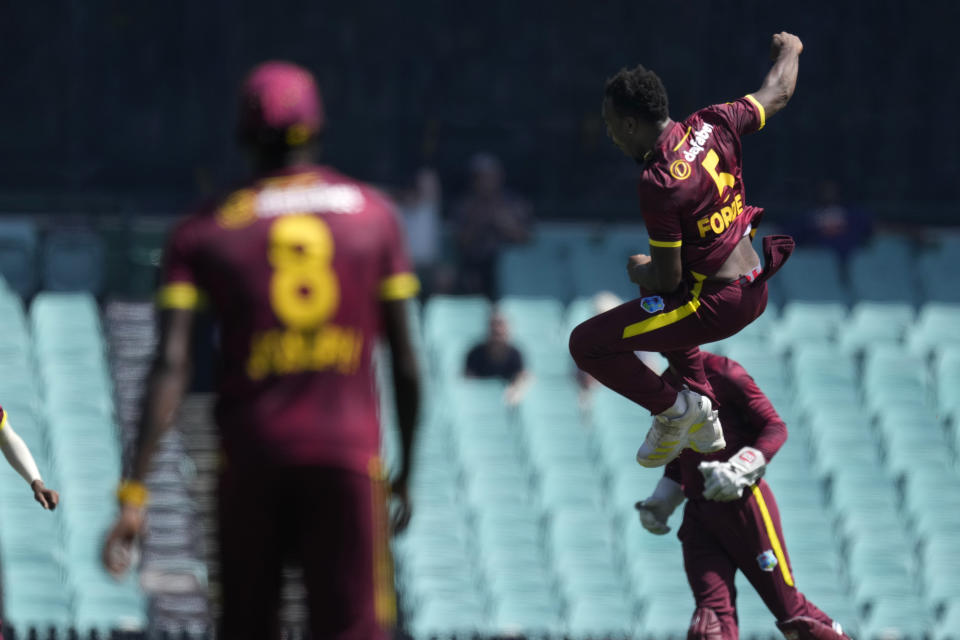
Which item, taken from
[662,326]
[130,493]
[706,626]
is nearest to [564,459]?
[706,626]

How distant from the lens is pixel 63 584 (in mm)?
14406

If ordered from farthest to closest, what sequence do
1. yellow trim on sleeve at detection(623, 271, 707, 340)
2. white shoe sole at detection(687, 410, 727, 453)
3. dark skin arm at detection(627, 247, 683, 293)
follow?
white shoe sole at detection(687, 410, 727, 453), yellow trim on sleeve at detection(623, 271, 707, 340), dark skin arm at detection(627, 247, 683, 293)

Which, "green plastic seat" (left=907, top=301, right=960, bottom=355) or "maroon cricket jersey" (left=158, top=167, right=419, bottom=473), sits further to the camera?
"green plastic seat" (left=907, top=301, right=960, bottom=355)

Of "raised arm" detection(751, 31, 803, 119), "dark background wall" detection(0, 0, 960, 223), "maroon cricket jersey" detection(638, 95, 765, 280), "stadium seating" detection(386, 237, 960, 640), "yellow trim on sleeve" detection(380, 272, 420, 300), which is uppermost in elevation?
"dark background wall" detection(0, 0, 960, 223)

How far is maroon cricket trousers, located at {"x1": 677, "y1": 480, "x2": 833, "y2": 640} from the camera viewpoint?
808 cm

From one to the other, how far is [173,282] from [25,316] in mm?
12000

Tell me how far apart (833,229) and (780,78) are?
415 inches

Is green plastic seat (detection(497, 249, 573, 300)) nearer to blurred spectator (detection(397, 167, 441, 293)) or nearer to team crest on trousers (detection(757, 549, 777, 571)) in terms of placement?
blurred spectator (detection(397, 167, 441, 293))

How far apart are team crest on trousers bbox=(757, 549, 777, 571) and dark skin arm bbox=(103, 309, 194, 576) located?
3540 millimetres

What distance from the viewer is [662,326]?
7.66 metres

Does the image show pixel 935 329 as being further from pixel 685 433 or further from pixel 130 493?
pixel 130 493

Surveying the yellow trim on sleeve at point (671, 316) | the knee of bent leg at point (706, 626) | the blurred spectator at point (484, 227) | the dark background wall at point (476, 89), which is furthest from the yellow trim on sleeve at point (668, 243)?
the dark background wall at point (476, 89)

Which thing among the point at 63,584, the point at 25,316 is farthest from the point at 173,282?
the point at 25,316

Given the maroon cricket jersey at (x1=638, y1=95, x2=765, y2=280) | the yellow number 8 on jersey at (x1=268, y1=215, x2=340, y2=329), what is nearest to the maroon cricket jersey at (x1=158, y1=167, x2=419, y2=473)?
the yellow number 8 on jersey at (x1=268, y1=215, x2=340, y2=329)
